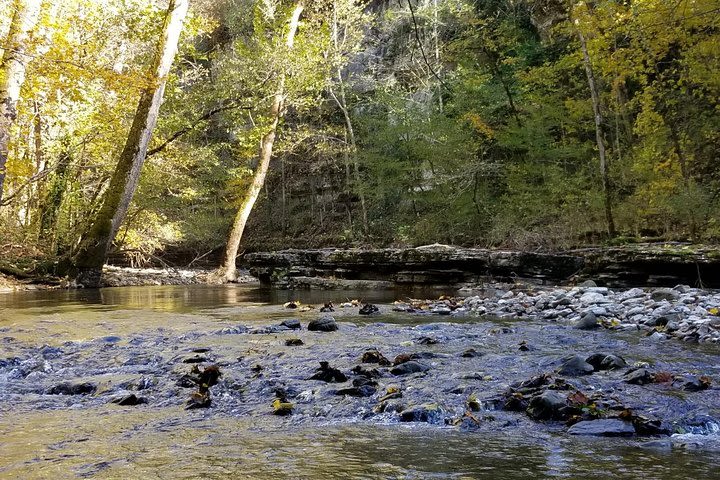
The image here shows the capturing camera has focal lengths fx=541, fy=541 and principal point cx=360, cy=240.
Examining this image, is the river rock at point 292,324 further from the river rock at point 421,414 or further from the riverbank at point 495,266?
the riverbank at point 495,266

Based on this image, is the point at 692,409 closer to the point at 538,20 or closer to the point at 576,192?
the point at 576,192

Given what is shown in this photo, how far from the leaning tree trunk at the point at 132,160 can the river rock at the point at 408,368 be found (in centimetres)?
857

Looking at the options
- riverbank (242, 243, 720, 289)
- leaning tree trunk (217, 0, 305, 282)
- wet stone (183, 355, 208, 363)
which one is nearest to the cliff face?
leaning tree trunk (217, 0, 305, 282)

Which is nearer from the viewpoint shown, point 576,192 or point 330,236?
point 576,192

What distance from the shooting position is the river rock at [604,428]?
95.3 inches

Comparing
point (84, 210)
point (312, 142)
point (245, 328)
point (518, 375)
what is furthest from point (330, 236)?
point (518, 375)

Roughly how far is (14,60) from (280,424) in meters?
8.17

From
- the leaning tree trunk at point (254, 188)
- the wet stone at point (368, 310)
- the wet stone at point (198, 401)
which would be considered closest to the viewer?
the wet stone at point (198, 401)

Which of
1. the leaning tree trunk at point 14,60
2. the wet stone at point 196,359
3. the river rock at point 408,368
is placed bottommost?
the river rock at point 408,368

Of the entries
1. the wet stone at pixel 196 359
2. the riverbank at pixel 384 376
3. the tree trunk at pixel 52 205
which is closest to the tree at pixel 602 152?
the riverbank at pixel 384 376

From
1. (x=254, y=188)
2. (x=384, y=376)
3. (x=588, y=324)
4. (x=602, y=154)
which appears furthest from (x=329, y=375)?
(x=254, y=188)

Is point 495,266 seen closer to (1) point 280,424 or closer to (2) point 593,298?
(2) point 593,298

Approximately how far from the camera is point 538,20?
71.5 feet

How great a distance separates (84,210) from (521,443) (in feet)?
46.9
